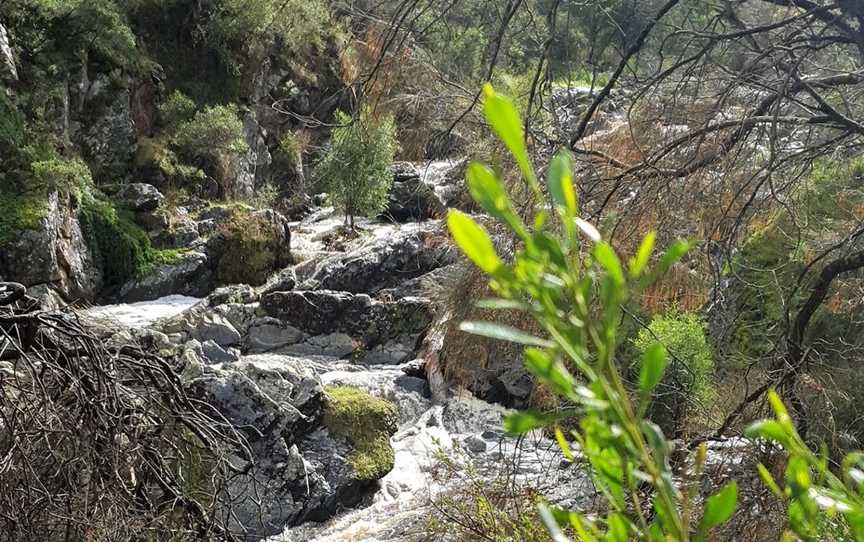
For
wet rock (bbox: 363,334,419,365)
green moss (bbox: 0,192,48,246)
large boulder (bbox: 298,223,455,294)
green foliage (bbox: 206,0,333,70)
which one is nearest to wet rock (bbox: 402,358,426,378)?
wet rock (bbox: 363,334,419,365)

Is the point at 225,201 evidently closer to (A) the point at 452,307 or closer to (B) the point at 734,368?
(B) the point at 734,368

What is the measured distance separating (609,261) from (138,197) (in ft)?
43.8

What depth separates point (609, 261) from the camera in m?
0.34

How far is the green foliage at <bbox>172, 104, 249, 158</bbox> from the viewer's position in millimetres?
14297

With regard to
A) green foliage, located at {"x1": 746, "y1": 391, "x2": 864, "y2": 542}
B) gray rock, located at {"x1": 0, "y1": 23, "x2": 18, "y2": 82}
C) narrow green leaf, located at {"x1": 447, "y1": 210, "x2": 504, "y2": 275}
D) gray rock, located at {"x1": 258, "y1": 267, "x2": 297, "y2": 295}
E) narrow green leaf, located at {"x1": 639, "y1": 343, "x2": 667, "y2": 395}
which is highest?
narrow green leaf, located at {"x1": 447, "y1": 210, "x2": 504, "y2": 275}

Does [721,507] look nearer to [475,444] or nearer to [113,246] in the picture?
[475,444]

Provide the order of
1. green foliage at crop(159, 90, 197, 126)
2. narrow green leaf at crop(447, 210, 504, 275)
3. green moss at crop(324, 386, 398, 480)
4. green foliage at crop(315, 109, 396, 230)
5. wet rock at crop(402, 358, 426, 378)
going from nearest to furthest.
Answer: narrow green leaf at crop(447, 210, 504, 275) < green moss at crop(324, 386, 398, 480) < wet rock at crop(402, 358, 426, 378) < green foliage at crop(315, 109, 396, 230) < green foliage at crop(159, 90, 197, 126)

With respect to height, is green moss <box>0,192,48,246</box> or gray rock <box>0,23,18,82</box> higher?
gray rock <box>0,23,18,82</box>

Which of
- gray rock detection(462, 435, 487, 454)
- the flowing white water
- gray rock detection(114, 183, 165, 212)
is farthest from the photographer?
gray rock detection(114, 183, 165, 212)

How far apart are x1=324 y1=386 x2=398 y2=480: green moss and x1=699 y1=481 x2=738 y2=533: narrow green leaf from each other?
617cm

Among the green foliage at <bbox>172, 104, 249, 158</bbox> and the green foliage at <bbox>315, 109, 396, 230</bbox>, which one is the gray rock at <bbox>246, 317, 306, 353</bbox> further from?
the green foliage at <bbox>172, 104, 249, 158</bbox>

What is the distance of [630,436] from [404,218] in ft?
48.8

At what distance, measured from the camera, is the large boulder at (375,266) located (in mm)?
11469

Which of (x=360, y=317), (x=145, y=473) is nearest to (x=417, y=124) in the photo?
(x=145, y=473)
